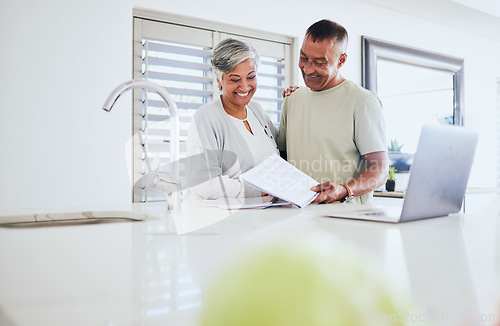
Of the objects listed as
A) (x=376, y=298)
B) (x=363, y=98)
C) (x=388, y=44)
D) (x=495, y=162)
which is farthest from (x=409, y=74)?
(x=376, y=298)

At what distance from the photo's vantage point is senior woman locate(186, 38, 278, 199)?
1651 mm

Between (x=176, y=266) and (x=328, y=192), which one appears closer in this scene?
(x=176, y=266)

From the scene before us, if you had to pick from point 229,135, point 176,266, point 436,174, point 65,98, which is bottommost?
point 176,266

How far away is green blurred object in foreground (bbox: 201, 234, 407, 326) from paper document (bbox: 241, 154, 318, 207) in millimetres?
921

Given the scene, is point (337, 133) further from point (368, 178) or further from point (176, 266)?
point (176, 266)

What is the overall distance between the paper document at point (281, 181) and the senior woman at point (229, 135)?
302 millimetres

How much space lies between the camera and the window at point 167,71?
3.02 metres

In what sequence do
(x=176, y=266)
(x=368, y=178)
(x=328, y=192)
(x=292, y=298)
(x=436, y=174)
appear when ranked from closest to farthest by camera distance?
(x=292, y=298) < (x=176, y=266) < (x=436, y=174) < (x=328, y=192) < (x=368, y=178)

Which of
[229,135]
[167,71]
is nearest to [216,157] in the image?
[229,135]

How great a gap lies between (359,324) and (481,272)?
0.25 metres

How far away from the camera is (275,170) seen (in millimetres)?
1392

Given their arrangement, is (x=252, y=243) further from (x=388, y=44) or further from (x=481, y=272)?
(x=388, y=44)

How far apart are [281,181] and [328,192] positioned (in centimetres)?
21

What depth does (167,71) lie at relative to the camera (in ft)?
10.3
